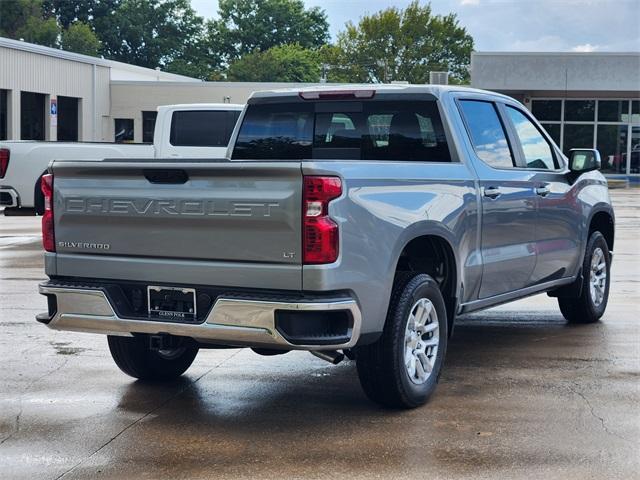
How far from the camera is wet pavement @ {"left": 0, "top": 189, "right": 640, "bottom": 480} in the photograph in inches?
200

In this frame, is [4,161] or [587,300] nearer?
[587,300]

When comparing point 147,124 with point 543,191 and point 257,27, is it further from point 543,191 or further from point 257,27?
point 257,27

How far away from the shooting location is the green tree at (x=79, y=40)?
81.6m

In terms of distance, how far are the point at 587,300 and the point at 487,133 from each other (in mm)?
2258

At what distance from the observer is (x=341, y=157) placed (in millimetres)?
7449

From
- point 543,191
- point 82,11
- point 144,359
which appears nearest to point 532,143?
point 543,191

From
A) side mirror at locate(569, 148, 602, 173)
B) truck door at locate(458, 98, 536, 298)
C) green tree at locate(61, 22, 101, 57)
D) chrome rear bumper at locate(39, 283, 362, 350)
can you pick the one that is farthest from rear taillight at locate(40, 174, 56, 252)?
green tree at locate(61, 22, 101, 57)

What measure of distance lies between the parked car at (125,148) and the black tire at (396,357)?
10227mm

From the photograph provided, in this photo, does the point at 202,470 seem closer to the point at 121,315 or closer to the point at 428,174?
the point at 121,315

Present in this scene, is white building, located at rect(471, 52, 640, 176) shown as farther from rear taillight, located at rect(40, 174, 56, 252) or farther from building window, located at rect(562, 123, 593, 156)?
rear taillight, located at rect(40, 174, 56, 252)

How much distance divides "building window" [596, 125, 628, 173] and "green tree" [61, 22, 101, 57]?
52.3 meters

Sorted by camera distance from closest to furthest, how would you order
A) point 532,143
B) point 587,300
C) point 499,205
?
point 499,205
point 532,143
point 587,300

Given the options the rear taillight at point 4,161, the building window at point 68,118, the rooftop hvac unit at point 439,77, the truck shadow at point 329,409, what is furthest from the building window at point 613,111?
the truck shadow at point 329,409

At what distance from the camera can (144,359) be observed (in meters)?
6.73
